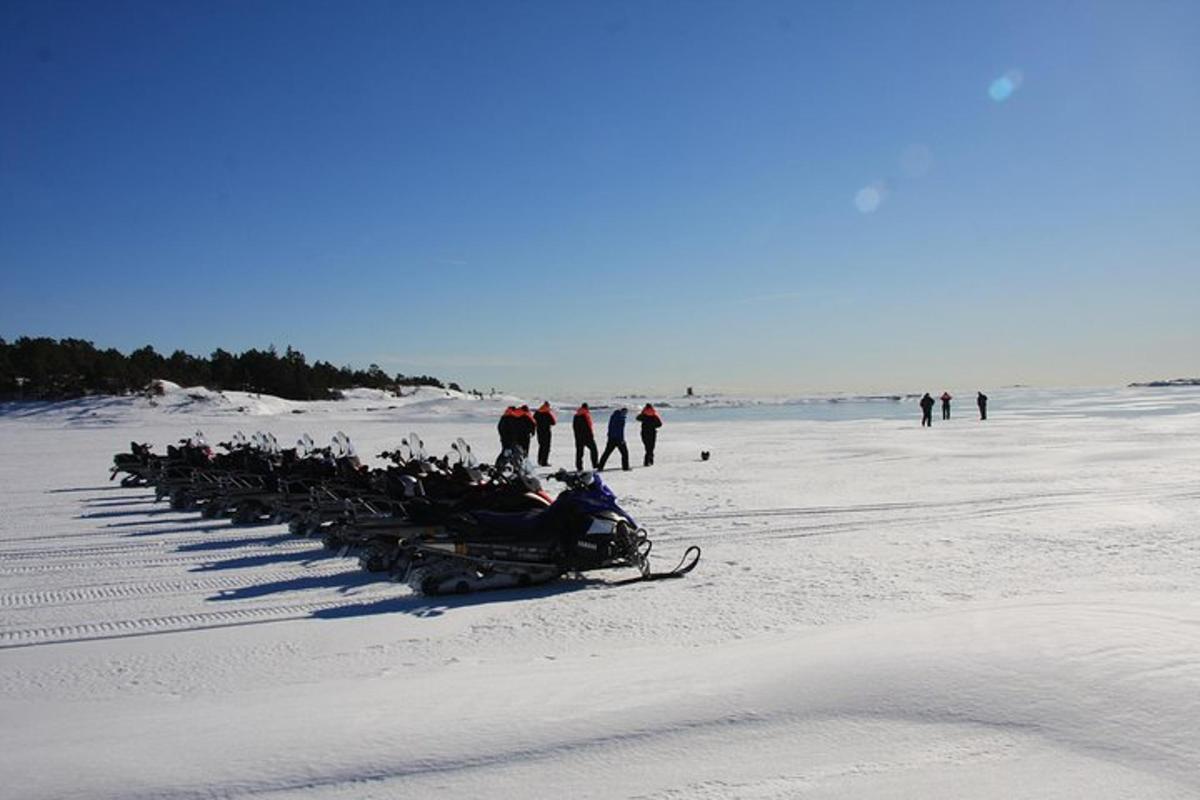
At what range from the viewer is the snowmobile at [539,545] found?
6.86 metres

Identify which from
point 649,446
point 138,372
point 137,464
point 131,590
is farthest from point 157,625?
point 138,372

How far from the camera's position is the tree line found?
46.0 metres

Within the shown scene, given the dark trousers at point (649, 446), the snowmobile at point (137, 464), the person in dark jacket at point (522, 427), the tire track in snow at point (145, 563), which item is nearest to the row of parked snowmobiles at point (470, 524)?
the tire track in snow at point (145, 563)

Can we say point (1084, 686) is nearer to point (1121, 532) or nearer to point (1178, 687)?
point (1178, 687)

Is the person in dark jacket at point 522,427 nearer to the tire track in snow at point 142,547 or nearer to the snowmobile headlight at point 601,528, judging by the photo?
the tire track in snow at point 142,547

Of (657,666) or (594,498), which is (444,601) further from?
(657,666)

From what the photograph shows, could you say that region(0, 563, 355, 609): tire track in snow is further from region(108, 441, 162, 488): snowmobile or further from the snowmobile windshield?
region(108, 441, 162, 488): snowmobile

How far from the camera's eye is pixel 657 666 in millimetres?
4418

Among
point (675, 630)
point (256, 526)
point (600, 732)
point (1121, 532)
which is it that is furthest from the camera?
point (256, 526)

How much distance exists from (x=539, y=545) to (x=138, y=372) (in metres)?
47.6

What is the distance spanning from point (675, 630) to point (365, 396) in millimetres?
54963

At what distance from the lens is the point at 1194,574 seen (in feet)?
21.2

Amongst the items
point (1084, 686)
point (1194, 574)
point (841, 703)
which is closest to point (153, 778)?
point (841, 703)

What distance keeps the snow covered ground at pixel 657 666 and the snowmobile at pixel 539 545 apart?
0.22 meters
